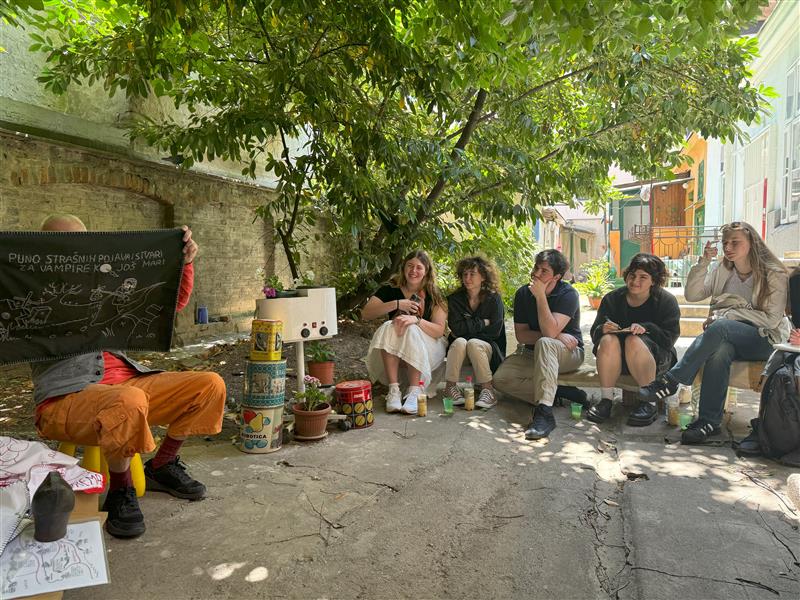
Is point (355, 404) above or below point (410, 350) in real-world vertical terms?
below

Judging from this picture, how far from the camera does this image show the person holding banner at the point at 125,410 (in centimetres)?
276

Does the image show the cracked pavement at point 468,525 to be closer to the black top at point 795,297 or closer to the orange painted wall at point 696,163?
the black top at point 795,297

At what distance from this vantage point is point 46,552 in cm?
215

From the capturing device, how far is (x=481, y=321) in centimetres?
545

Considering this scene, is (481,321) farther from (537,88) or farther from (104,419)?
(104,419)

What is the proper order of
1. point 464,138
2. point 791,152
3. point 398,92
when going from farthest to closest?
1. point 791,152
2. point 464,138
3. point 398,92

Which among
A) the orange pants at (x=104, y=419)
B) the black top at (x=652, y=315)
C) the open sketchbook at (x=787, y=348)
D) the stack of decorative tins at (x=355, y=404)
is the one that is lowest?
the stack of decorative tins at (x=355, y=404)

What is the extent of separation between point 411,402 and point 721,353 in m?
2.42

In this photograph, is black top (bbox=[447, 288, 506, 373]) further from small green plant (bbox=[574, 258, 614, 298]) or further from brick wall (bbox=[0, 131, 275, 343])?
small green plant (bbox=[574, 258, 614, 298])

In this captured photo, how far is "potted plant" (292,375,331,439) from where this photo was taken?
4.30m

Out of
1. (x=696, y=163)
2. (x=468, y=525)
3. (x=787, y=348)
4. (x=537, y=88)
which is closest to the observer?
(x=468, y=525)

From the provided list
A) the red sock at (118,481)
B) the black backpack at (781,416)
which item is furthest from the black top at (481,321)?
the red sock at (118,481)

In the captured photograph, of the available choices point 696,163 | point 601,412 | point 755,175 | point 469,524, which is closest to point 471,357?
point 601,412

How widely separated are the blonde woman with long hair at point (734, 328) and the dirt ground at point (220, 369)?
3.39m
